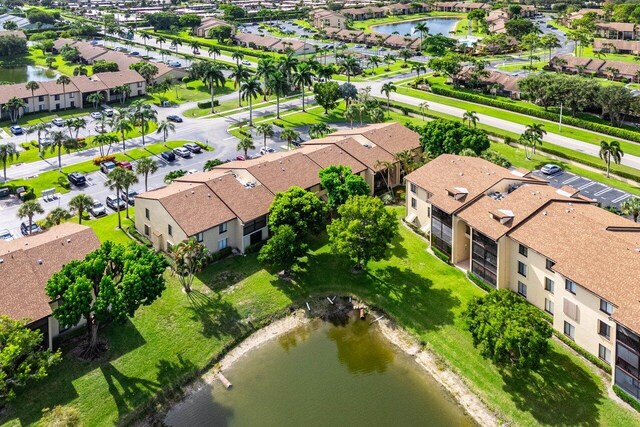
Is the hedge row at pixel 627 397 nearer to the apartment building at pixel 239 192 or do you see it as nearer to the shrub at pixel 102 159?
the apartment building at pixel 239 192

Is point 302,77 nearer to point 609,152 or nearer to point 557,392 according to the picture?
point 609,152

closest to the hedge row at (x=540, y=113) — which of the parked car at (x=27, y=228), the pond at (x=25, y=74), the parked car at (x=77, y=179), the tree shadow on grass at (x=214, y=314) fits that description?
the tree shadow on grass at (x=214, y=314)

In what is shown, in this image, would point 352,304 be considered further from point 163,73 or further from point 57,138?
point 163,73

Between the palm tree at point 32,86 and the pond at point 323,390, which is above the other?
the palm tree at point 32,86

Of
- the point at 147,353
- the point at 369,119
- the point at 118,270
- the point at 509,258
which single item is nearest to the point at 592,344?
the point at 509,258

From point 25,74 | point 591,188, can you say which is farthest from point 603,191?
point 25,74

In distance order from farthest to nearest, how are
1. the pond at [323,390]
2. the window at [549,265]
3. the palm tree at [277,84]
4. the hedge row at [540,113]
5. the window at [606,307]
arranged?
the palm tree at [277,84] < the hedge row at [540,113] < the window at [549,265] < the window at [606,307] < the pond at [323,390]

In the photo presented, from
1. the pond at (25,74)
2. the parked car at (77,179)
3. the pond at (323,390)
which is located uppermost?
the pond at (25,74)
